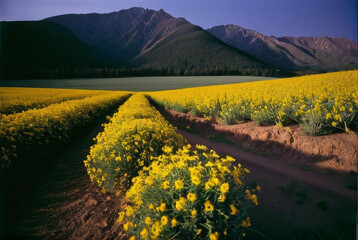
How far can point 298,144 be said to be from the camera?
6.75 metres

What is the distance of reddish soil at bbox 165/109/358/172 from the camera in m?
5.55

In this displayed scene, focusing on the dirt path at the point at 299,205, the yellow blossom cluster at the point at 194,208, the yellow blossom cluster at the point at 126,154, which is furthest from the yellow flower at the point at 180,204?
the yellow blossom cluster at the point at 126,154

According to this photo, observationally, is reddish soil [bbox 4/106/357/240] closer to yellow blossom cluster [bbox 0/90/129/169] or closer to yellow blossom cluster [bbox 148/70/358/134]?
yellow blossom cluster [bbox 0/90/129/169]

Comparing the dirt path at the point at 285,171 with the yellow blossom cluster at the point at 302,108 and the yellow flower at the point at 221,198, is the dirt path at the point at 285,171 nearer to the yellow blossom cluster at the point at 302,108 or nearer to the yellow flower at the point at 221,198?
the yellow blossom cluster at the point at 302,108

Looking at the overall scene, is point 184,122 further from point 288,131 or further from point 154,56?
point 154,56

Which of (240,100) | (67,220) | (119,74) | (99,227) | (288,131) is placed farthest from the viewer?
(119,74)

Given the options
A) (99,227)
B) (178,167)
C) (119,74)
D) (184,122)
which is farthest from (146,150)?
(119,74)

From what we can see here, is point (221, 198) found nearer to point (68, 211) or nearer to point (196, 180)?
point (196, 180)

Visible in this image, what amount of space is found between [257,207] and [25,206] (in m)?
4.24

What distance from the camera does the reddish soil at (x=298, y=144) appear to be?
555 centimetres

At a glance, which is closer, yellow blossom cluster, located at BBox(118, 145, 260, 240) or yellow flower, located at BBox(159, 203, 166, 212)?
yellow blossom cluster, located at BBox(118, 145, 260, 240)

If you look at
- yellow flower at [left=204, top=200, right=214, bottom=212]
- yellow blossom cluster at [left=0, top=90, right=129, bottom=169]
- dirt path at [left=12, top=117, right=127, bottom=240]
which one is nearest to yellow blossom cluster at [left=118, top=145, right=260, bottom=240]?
yellow flower at [left=204, top=200, right=214, bottom=212]

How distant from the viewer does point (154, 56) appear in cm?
12350

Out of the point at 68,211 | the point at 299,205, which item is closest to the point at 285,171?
the point at 299,205
